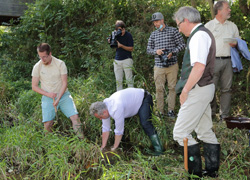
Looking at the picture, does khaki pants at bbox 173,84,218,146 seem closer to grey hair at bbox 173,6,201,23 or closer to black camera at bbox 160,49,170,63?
grey hair at bbox 173,6,201,23

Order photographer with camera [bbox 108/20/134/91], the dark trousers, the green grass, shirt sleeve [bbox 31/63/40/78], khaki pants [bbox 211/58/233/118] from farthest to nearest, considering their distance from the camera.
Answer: photographer with camera [bbox 108/20/134/91] < khaki pants [bbox 211/58/233/118] < shirt sleeve [bbox 31/63/40/78] < the dark trousers < the green grass

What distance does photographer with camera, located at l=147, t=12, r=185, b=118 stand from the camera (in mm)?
4590

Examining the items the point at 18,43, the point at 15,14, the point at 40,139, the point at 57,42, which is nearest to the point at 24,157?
the point at 40,139

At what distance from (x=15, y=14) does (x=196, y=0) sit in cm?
665

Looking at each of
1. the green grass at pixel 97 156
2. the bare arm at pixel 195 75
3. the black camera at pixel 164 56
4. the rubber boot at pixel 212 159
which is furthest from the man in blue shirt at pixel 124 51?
the bare arm at pixel 195 75

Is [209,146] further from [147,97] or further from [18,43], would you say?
[18,43]

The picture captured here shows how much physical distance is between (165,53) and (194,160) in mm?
2117

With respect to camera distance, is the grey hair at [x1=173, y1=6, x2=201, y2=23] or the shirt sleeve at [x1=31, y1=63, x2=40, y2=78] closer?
the grey hair at [x1=173, y1=6, x2=201, y2=23]

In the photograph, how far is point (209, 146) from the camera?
303 cm

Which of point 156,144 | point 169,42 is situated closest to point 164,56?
point 169,42

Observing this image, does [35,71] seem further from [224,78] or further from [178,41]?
[224,78]

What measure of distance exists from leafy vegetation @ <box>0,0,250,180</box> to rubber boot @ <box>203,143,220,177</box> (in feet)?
0.38

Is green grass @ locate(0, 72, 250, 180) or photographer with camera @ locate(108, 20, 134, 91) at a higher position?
photographer with camera @ locate(108, 20, 134, 91)

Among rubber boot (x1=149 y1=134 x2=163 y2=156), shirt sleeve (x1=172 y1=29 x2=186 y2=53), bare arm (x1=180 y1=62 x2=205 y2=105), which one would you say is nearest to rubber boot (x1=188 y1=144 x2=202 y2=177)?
bare arm (x1=180 y1=62 x2=205 y2=105)
